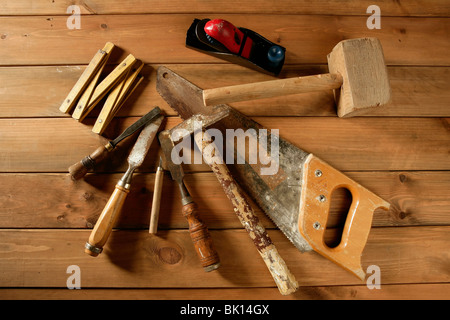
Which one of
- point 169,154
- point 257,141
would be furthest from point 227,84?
point 169,154

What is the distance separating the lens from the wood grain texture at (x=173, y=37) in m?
1.31

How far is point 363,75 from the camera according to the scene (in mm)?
1100

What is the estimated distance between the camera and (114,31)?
132 cm

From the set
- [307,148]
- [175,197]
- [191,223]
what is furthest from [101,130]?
[307,148]

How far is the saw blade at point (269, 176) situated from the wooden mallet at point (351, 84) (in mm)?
141

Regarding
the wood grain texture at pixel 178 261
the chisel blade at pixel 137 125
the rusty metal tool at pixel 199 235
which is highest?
the chisel blade at pixel 137 125

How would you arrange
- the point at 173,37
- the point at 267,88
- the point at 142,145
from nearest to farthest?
the point at 267,88 → the point at 142,145 → the point at 173,37

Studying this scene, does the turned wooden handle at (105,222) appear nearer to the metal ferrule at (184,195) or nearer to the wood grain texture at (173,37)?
the metal ferrule at (184,195)

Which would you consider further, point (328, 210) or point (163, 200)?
point (163, 200)

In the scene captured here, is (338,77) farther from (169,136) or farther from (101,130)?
(101,130)

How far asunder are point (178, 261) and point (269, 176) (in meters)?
0.48

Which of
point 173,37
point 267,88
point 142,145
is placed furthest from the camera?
point 173,37
